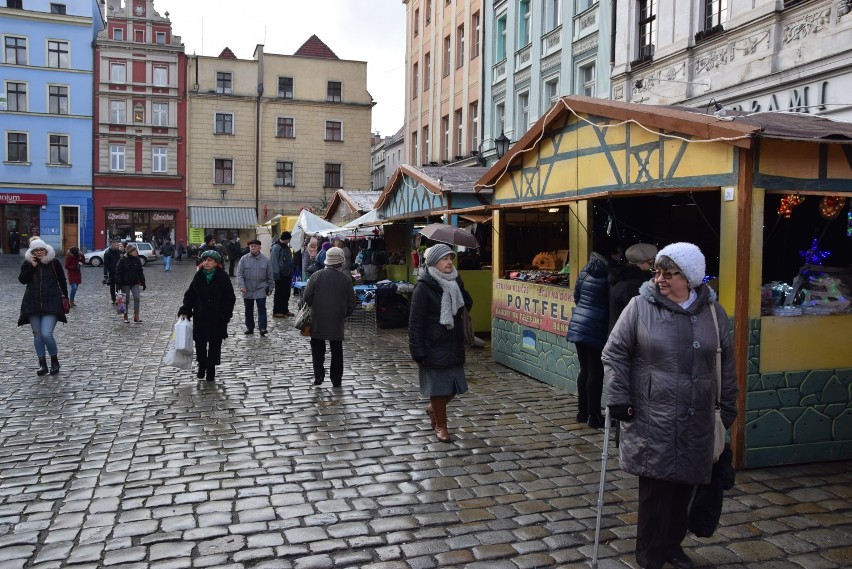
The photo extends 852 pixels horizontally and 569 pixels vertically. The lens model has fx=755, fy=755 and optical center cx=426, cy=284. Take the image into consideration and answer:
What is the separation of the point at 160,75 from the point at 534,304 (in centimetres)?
4045

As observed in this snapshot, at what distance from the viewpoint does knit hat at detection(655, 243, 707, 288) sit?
3.83 m

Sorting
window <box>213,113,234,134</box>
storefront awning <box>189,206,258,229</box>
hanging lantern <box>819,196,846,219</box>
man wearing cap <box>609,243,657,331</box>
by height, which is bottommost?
man wearing cap <box>609,243,657,331</box>

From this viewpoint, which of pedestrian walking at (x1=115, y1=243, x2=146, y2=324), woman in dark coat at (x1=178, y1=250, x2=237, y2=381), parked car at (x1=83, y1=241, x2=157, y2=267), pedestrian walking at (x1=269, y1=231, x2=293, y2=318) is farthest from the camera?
parked car at (x1=83, y1=241, x2=157, y2=267)

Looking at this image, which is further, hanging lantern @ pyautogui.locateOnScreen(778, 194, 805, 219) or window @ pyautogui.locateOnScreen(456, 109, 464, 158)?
window @ pyautogui.locateOnScreen(456, 109, 464, 158)

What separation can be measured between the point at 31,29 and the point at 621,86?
37.9 meters

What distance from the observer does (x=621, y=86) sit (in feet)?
59.0

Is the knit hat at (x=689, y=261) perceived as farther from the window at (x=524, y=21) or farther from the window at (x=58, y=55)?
the window at (x=58, y=55)

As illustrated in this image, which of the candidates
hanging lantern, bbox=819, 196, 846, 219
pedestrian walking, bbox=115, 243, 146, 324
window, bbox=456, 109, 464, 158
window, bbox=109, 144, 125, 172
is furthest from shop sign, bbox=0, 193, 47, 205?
hanging lantern, bbox=819, 196, 846, 219

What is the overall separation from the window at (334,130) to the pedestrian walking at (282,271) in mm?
31776

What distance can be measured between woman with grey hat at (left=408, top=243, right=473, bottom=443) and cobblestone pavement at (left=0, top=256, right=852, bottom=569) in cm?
50

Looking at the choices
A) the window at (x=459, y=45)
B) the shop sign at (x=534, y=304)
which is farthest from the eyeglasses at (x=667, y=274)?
the window at (x=459, y=45)

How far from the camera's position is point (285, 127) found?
1804 inches

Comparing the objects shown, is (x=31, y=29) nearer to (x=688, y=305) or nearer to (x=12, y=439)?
(x=12, y=439)

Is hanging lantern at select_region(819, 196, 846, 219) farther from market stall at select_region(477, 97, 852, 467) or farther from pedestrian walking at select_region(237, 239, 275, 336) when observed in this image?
pedestrian walking at select_region(237, 239, 275, 336)
